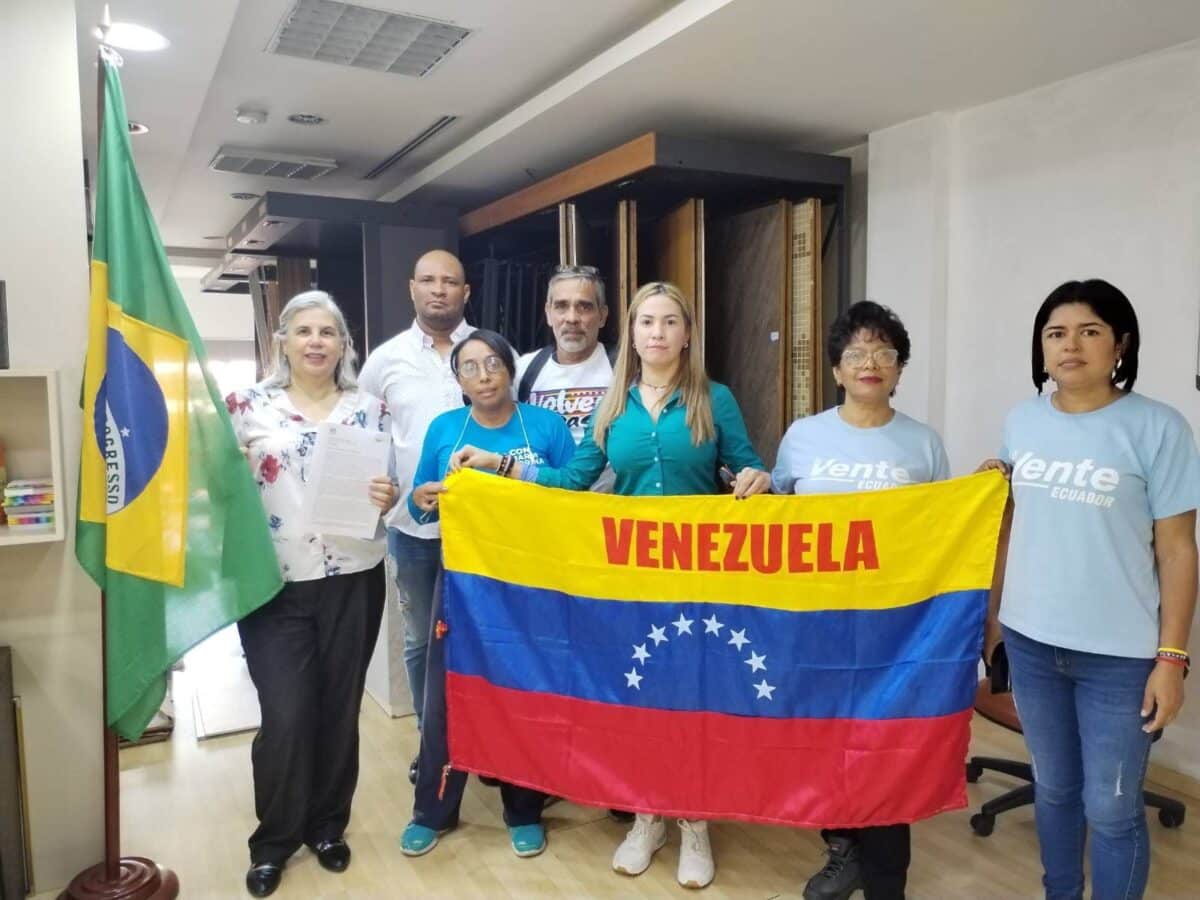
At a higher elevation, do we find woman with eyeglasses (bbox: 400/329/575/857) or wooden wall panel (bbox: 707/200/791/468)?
wooden wall panel (bbox: 707/200/791/468)

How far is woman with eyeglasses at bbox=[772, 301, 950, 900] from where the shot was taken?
1945 mm

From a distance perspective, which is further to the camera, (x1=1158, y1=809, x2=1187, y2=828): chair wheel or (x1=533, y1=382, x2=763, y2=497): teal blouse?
(x1=1158, y1=809, x2=1187, y2=828): chair wheel

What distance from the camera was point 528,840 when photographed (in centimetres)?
237

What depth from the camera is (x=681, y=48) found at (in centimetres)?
267

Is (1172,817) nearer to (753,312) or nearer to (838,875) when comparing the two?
(838,875)

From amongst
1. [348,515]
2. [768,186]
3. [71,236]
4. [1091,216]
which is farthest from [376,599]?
[1091,216]

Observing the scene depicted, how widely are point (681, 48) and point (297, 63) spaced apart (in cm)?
132

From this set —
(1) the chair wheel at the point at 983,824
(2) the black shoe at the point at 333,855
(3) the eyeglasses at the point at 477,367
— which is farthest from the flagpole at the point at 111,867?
(1) the chair wheel at the point at 983,824

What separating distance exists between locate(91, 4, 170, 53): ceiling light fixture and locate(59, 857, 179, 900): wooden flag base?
86.6 inches

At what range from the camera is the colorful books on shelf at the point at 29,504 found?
2.02 metres

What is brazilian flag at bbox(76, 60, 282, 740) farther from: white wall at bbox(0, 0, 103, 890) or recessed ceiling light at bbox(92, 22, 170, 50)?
recessed ceiling light at bbox(92, 22, 170, 50)

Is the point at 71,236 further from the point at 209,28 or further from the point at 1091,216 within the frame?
the point at 1091,216

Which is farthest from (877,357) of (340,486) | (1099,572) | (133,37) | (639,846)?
(133,37)

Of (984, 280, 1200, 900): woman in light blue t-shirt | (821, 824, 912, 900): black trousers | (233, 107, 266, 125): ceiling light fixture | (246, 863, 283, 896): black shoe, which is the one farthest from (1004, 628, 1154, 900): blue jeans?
(233, 107, 266, 125): ceiling light fixture
